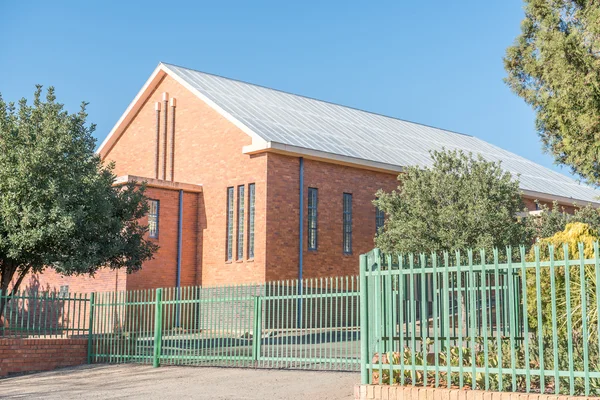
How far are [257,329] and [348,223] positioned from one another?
14112 mm

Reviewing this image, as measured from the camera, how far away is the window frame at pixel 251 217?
27.4 metres

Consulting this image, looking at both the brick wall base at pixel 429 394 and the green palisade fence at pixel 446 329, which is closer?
the brick wall base at pixel 429 394

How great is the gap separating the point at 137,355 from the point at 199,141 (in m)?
14.0

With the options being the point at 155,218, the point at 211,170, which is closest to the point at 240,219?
the point at 211,170

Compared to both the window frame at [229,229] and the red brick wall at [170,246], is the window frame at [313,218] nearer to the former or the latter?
the window frame at [229,229]

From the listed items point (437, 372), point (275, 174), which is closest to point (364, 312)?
point (437, 372)

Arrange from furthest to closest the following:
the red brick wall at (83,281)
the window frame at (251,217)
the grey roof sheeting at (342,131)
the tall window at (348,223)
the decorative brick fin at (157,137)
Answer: the decorative brick fin at (157,137) < the grey roof sheeting at (342,131) < the tall window at (348,223) < the window frame at (251,217) < the red brick wall at (83,281)

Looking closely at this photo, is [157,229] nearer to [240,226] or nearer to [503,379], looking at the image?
[240,226]

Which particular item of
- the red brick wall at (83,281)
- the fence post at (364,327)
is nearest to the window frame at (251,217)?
the red brick wall at (83,281)

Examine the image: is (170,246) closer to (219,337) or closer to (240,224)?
(240,224)

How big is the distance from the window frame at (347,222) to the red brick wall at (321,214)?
13 centimetres

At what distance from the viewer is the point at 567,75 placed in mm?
14180

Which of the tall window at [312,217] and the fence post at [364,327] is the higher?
the tall window at [312,217]

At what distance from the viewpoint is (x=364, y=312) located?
10141 mm
